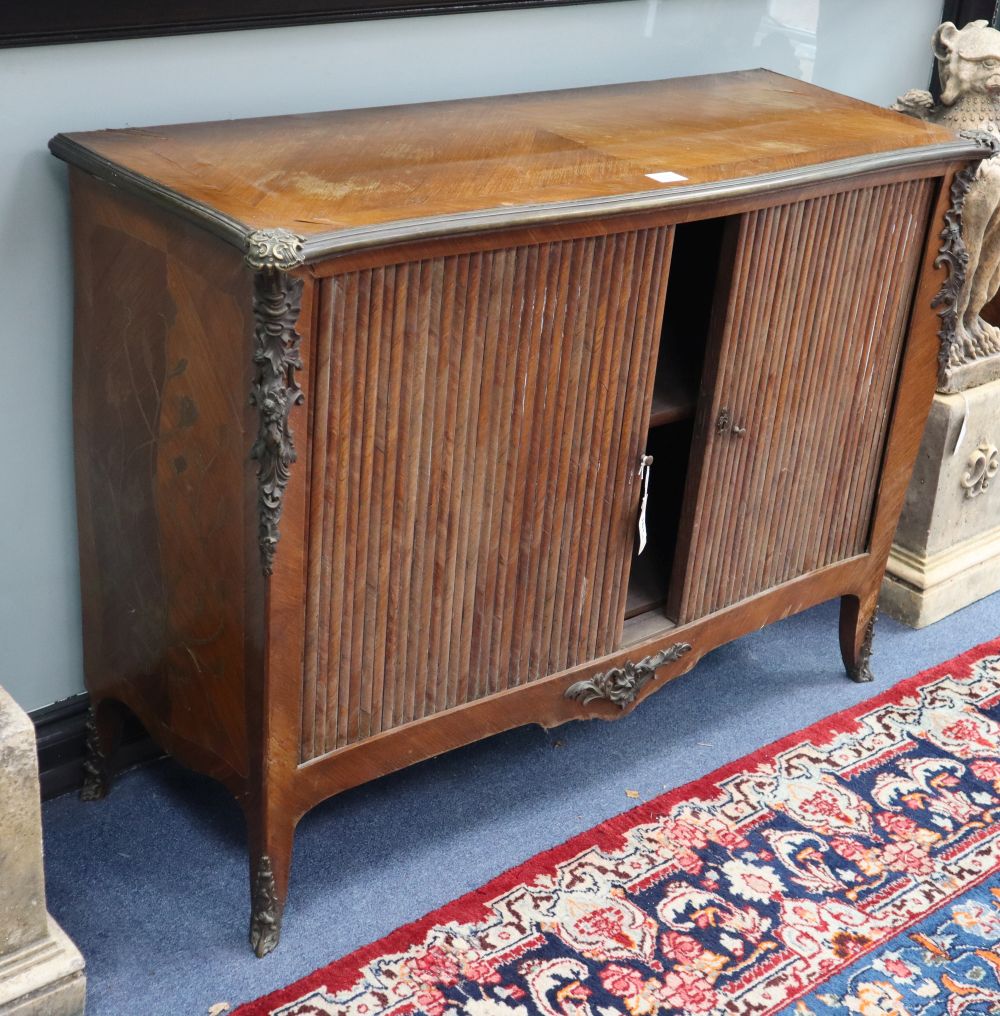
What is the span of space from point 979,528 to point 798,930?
123 centimetres

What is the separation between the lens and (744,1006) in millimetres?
1917

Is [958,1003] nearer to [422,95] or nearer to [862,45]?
[422,95]

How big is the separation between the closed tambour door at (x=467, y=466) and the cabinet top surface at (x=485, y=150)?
9 cm

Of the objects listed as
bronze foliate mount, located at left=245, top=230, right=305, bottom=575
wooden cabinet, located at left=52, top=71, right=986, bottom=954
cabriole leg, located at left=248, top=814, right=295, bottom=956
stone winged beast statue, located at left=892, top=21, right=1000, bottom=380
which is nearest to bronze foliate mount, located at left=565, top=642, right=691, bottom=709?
wooden cabinet, located at left=52, top=71, right=986, bottom=954

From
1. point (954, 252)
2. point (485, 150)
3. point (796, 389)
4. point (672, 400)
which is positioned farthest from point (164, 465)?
point (954, 252)

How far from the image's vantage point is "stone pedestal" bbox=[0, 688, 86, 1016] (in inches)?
65.9

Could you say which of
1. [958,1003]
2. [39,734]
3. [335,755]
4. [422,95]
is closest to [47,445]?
[39,734]

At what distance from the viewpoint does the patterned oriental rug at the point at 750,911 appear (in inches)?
75.4

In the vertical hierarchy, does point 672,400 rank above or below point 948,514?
above

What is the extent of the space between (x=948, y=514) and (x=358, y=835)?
141 cm

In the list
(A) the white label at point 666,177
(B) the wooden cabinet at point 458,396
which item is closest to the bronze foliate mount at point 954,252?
(B) the wooden cabinet at point 458,396

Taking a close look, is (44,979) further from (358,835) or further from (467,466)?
(467,466)

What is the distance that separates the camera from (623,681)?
223 centimetres

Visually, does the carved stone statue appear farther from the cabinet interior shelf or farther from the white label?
the white label
